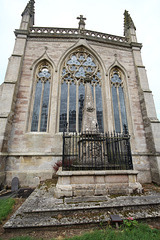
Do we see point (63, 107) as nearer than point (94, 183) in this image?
No

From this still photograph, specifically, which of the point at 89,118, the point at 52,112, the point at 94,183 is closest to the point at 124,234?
the point at 94,183

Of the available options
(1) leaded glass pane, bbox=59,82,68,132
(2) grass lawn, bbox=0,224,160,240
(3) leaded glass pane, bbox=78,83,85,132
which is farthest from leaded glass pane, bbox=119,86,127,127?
(2) grass lawn, bbox=0,224,160,240

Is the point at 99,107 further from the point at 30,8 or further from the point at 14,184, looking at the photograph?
the point at 30,8

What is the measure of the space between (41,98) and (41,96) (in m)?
0.16

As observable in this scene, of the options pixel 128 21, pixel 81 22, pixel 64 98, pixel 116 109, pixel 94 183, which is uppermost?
pixel 128 21

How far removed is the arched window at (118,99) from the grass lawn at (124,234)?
252 inches

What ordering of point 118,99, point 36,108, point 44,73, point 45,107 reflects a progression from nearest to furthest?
point 36,108 < point 45,107 < point 44,73 < point 118,99

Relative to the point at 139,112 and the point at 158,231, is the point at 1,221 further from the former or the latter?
the point at 139,112

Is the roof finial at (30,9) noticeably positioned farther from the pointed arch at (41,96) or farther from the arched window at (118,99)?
the arched window at (118,99)

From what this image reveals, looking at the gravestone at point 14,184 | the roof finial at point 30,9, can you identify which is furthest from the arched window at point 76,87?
the roof finial at point 30,9

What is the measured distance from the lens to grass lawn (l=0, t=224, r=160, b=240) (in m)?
1.99

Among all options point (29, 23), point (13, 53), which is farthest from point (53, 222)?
point (29, 23)

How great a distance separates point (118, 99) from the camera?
905cm

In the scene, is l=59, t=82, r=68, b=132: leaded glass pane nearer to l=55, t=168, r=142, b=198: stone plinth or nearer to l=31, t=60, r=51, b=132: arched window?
l=31, t=60, r=51, b=132: arched window
